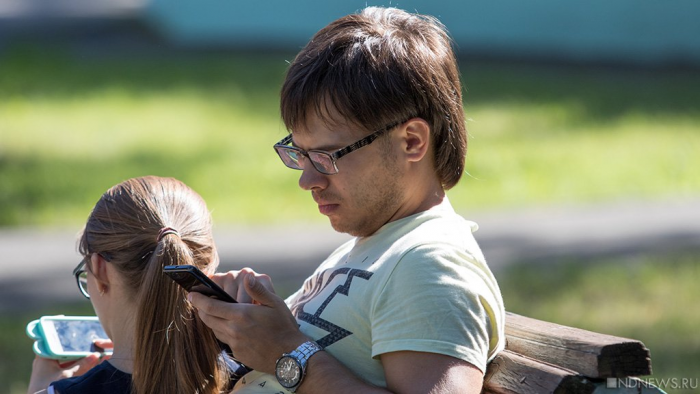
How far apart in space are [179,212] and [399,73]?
0.76 meters

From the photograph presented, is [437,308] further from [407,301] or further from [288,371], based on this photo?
[288,371]

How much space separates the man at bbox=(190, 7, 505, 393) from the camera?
6.78ft

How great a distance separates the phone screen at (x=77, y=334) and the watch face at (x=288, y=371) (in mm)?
882

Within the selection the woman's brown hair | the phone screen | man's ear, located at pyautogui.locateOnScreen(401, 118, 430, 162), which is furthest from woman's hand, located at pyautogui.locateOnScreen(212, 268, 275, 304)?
the phone screen

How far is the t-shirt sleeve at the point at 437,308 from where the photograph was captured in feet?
6.68

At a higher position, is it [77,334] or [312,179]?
[312,179]

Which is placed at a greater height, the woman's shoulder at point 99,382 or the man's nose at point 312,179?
the man's nose at point 312,179

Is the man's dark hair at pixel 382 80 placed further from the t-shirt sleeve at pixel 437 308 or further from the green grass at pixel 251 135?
the green grass at pixel 251 135

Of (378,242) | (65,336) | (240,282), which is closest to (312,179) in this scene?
(378,242)

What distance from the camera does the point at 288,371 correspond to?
2.17m

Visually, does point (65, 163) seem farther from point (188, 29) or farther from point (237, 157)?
point (188, 29)

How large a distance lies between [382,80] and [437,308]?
1.80 ft

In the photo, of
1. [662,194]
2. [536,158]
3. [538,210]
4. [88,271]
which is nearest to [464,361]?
[88,271]

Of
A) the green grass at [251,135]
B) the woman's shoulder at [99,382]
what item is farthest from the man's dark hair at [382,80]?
the green grass at [251,135]
